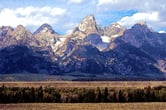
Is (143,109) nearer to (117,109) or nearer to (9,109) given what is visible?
(117,109)

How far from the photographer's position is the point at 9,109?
156625 millimetres

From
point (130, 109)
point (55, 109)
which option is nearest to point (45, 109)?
point (55, 109)

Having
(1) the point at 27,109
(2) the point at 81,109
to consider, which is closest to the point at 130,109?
(2) the point at 81,109

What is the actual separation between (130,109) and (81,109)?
17.9m

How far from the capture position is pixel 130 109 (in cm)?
15600

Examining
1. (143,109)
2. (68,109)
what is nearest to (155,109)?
(143,109)

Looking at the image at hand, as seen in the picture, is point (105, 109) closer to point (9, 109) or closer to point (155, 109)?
point (155, 109)

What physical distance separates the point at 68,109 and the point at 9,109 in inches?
852

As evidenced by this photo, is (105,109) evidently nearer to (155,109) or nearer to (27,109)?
(155,109)

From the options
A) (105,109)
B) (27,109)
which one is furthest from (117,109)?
(27,109)

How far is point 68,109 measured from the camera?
159 m

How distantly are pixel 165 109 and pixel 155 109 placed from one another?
17.1 ft

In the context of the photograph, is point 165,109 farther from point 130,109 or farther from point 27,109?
point 27,109

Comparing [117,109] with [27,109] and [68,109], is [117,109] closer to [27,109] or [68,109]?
[68,109]
